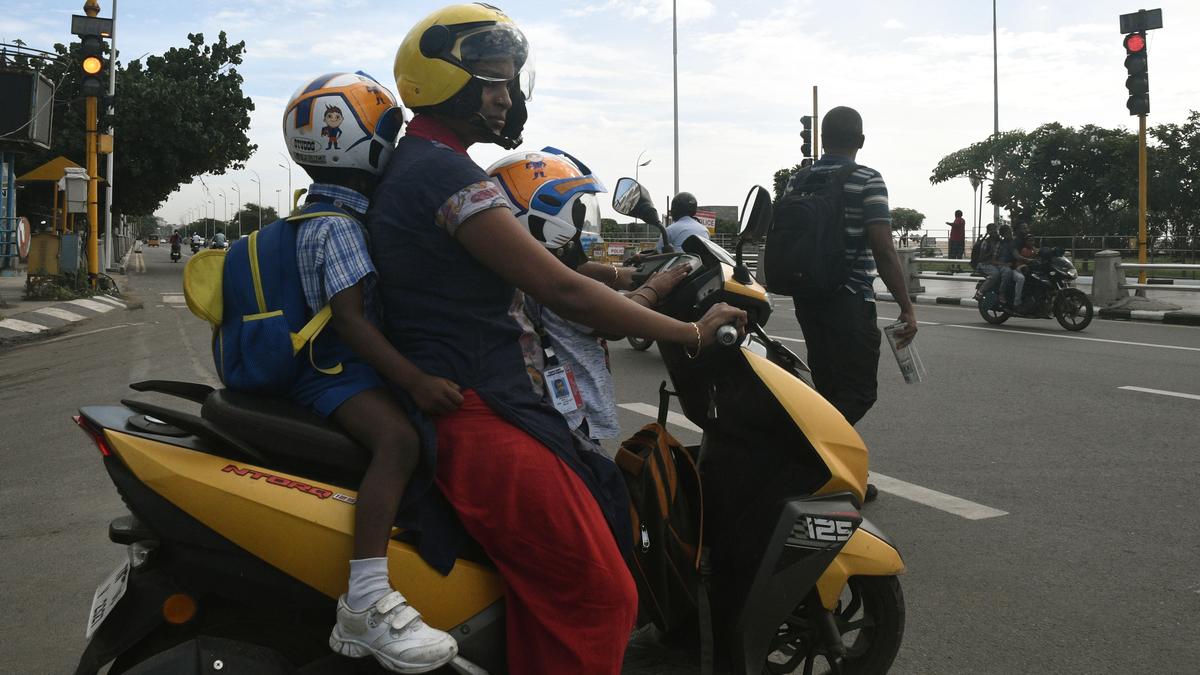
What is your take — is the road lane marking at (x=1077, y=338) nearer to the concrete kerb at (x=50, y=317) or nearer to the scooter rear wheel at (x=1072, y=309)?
the scooter rear wheel at (x=1072, y=309)

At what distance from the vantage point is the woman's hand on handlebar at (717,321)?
2.21 meters

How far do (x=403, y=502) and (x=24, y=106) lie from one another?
23960 millimetres

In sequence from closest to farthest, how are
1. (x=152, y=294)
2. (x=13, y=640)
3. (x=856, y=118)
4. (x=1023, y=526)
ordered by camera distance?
(x=13, y=640)
(x=1023, y=526)
(x=856, y=118)
(x=152, y=294)

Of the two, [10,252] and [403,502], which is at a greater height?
[10,252]

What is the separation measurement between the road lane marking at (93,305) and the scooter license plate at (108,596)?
15.2 meters

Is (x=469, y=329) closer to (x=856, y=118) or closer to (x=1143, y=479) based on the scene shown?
(x=856, y=118)

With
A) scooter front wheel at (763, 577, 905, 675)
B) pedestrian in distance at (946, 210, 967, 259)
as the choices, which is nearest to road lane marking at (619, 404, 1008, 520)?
scooter front wheel at (763, 577, 905, 675)

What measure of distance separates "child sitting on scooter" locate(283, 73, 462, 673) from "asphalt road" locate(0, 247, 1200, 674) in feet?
3.60

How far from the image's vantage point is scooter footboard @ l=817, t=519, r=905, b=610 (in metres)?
2.49

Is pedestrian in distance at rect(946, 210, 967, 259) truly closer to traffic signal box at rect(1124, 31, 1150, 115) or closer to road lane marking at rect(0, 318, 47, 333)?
traffic signal box at rect(1124, 31, 1150, 115)

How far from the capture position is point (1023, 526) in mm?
4371

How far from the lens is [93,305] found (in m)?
16.2

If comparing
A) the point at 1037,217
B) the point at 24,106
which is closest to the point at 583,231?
A: the point at 24,106

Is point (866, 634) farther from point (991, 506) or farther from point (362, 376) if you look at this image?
point (991, 506)
